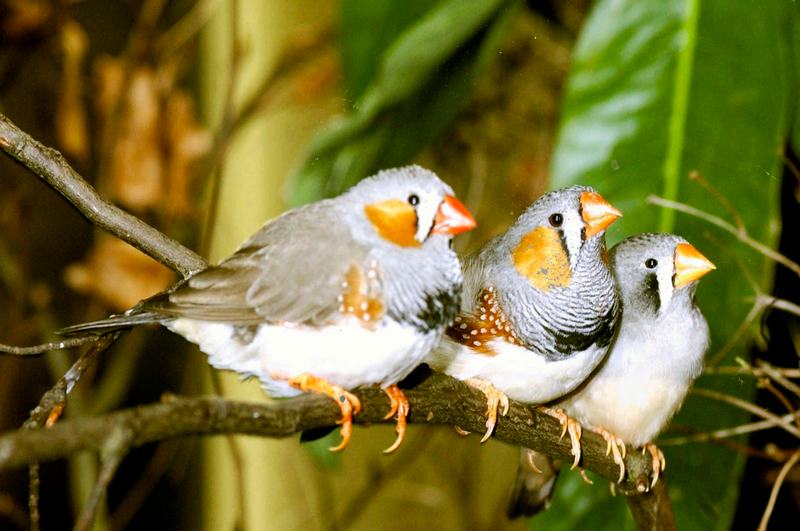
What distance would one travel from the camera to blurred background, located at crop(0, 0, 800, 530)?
0.82m

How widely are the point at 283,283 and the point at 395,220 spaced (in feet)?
0.30

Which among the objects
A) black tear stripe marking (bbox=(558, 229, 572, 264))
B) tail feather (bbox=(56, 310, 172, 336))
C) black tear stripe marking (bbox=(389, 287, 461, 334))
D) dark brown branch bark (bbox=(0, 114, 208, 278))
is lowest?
black tear stripe marking (bbox=(389, 287, 461, 334))

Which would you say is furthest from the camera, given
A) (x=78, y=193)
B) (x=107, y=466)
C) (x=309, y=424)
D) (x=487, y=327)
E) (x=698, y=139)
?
(x=698, y=139)

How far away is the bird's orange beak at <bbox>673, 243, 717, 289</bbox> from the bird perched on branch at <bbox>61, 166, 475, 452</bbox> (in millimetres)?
273

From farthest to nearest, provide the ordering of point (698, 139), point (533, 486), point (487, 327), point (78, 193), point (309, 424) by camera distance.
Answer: point (533, 486) < point (698, 139) < point (487, 327) < point (78, 193) < point (309, 424)

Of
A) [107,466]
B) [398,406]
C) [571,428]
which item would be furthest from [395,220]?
[571,428]

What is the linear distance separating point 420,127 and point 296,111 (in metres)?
0.57

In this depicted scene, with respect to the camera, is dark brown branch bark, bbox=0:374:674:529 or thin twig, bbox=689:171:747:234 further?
thin twig, bbox=689:171:747:234

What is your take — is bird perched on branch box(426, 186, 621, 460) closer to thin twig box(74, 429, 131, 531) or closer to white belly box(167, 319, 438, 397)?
white belly box(167, 319, 438, 397)

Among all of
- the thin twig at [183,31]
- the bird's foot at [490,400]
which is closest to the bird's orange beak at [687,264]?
the bird's foot at [490,400]

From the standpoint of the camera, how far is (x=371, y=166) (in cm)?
84

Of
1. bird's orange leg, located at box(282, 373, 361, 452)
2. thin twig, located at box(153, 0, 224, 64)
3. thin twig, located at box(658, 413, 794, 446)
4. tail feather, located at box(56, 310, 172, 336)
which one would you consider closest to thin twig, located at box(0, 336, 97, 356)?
tail feather, located at box(56, 310, 172, 336)

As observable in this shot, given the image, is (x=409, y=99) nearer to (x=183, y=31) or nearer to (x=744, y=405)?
(x=744, y=405)

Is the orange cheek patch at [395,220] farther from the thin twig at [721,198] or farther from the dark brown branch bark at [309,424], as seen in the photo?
the thin twig at [721,198]
